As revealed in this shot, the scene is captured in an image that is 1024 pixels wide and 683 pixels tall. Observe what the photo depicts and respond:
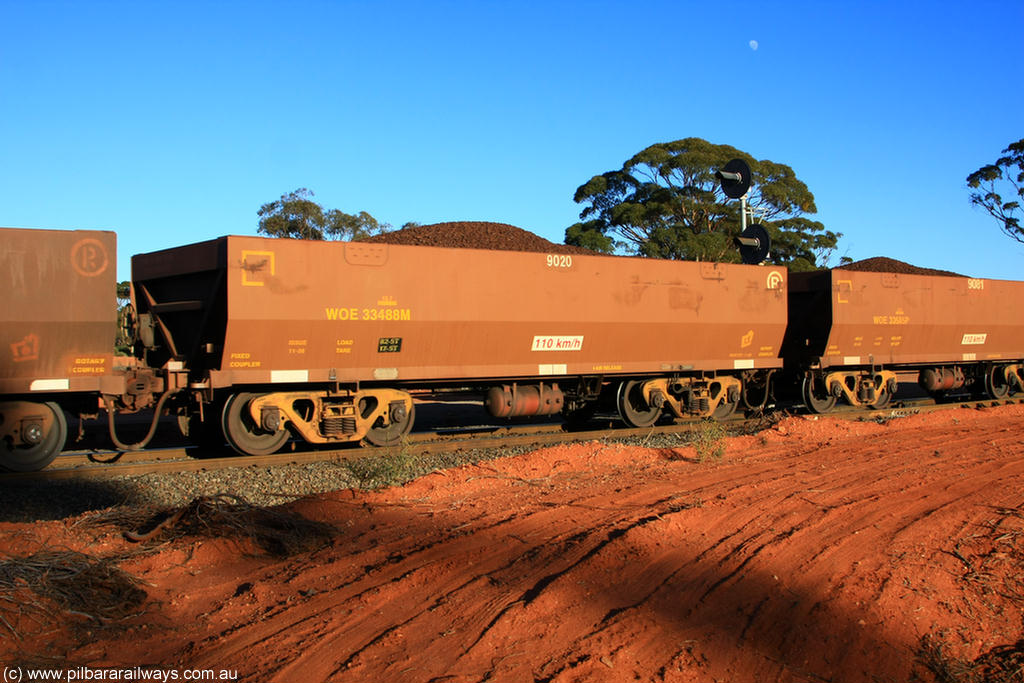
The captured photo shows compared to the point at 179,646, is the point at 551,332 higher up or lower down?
higher up

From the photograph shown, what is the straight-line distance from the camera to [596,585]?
16.3 feet

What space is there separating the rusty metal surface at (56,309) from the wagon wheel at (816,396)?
13.3 meters

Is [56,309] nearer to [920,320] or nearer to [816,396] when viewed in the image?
[816,396]

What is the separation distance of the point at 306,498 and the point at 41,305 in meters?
4.94

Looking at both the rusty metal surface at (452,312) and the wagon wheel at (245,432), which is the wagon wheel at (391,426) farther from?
the wagon wheel at (245,432)

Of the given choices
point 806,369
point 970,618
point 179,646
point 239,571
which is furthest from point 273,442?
point 806,369

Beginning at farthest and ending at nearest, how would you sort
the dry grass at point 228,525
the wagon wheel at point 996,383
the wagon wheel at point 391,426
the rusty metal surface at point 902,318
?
the wagon wheel at point 996,383
the rusty metal surface at point 902,318
the wagon wheel at point 391,426
the dry grass at point 228,525

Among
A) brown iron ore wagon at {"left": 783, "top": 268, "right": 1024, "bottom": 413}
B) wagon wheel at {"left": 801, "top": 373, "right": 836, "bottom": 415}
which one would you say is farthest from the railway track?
brown iron ore wagon at {"left": 783, "top": 268, "right": 1024, "bottom": 413}

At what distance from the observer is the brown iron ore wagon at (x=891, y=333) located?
16297 millimetres

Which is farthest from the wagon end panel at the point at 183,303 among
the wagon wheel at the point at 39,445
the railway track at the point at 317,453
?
the wagon wheel at the point at 39,445

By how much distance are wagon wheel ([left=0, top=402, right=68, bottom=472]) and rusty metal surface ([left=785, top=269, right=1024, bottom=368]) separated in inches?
549

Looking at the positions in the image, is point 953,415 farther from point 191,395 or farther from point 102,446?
point 102,446

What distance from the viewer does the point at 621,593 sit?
4859 millimetres

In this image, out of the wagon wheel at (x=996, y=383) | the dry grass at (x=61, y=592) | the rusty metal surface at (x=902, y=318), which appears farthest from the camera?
the wagon wheel at (x=996, y=383)
